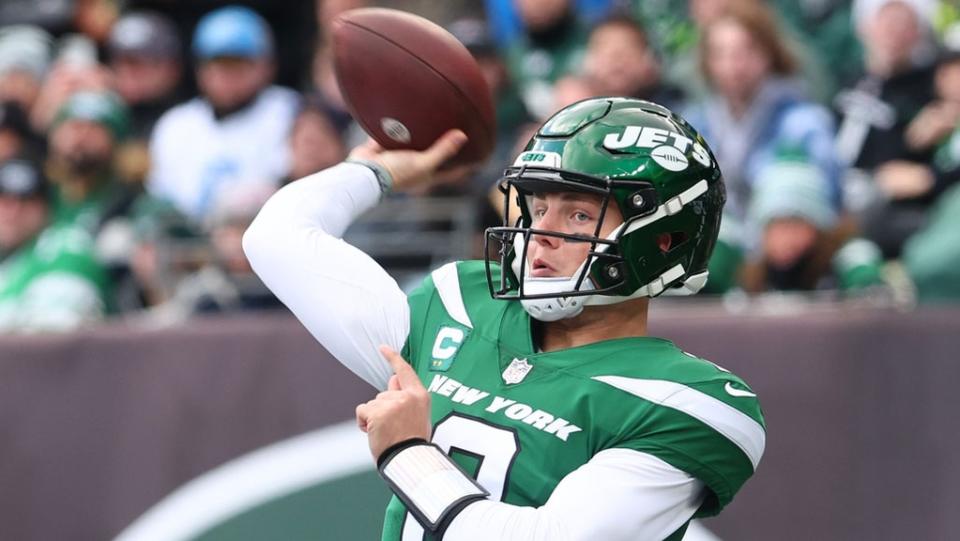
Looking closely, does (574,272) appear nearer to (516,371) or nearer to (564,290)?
(564,290)

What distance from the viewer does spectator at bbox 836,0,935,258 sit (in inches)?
203

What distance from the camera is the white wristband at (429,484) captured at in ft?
7.62

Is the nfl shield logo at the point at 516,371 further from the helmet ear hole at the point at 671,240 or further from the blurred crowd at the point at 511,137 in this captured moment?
the blurred crowd at the point at 511,137

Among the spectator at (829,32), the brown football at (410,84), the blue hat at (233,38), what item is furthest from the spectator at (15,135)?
the brown football at (410,84)

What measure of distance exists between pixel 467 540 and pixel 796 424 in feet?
6.70

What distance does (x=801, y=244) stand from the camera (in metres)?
4.75

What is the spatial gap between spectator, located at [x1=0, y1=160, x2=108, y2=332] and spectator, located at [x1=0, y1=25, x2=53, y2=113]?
1552 millimetres

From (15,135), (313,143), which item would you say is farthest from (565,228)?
(15,135)

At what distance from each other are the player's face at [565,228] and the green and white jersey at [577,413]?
15cm

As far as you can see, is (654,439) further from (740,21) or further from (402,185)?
(740,21)

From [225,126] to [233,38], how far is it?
1.37 ft

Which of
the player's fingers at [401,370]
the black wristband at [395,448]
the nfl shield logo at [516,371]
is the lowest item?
the black wristband at [395,448]

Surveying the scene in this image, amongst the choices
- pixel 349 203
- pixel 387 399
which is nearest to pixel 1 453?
pixel 349 203

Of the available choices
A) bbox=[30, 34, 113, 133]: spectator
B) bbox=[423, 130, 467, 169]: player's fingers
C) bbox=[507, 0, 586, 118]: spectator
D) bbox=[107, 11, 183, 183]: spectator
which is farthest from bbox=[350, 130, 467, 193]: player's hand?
bbox=[30, 34, 113, 133]: spectator
